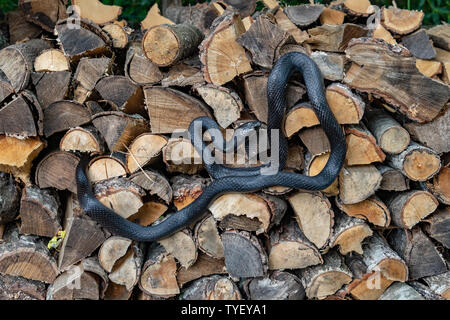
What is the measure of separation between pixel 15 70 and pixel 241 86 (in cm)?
145

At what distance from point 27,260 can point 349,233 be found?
2.04 m

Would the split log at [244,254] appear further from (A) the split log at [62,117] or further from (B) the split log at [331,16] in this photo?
(B) the split log at [331,16]

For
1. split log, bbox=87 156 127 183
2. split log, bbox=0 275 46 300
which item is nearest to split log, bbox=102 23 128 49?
split log, bbox=87 156 127 183

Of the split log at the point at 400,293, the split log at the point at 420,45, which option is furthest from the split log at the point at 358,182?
the split log at the point at 420,45

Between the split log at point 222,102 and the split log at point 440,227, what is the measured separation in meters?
1.42

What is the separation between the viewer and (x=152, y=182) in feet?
7.89

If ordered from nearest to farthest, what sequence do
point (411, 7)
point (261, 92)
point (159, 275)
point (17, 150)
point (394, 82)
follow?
point (394, 82) < point (261, 92) < point (17, 150) < point (159, 275) < point (411, 7)

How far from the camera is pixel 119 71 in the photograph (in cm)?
269

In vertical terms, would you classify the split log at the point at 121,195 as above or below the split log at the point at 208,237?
above

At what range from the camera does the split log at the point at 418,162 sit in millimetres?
2271

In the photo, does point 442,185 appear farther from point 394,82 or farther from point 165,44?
point 165,44

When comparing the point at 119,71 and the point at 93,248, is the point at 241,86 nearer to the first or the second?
the point at 119,71

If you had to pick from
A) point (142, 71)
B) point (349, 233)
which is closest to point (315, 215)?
point (349, 233)

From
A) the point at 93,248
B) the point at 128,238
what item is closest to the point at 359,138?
the point at 128,238
